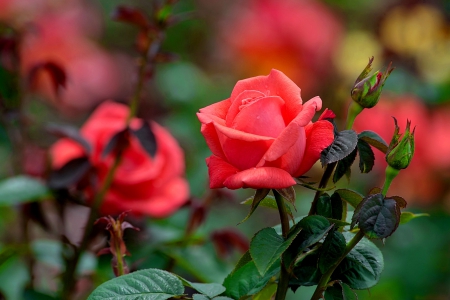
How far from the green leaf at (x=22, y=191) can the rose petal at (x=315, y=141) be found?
41cm

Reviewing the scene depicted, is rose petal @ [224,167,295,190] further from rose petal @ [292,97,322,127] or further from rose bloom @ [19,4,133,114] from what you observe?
rose bloom @ [19,4,133,114]

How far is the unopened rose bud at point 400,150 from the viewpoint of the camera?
394mm

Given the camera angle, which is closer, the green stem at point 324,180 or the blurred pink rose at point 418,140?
the green stem at point 324,180

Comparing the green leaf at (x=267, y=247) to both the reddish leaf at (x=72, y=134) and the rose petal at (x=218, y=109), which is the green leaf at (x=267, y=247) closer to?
the rose petal at (x=218, y=109)

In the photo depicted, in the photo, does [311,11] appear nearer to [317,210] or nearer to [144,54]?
[144,54]

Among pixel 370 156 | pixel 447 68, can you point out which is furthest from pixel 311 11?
pixel 370 156

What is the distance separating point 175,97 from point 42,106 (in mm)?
398

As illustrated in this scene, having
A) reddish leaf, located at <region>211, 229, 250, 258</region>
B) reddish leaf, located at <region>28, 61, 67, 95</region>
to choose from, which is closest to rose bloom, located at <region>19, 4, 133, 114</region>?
reddish leaf, located at <region>28, 61, 67, 95</region>

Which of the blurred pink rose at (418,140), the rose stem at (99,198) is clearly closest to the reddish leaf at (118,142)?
the rose stem at (99,198)

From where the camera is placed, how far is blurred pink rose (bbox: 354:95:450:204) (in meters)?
1.31

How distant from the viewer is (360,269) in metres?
0.43

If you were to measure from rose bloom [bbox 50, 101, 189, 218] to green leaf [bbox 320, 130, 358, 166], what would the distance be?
0.40 m

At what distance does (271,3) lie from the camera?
1876 millimetres

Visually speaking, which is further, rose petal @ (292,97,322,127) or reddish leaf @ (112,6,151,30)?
reddish leaf @ (112,6,151,30)
